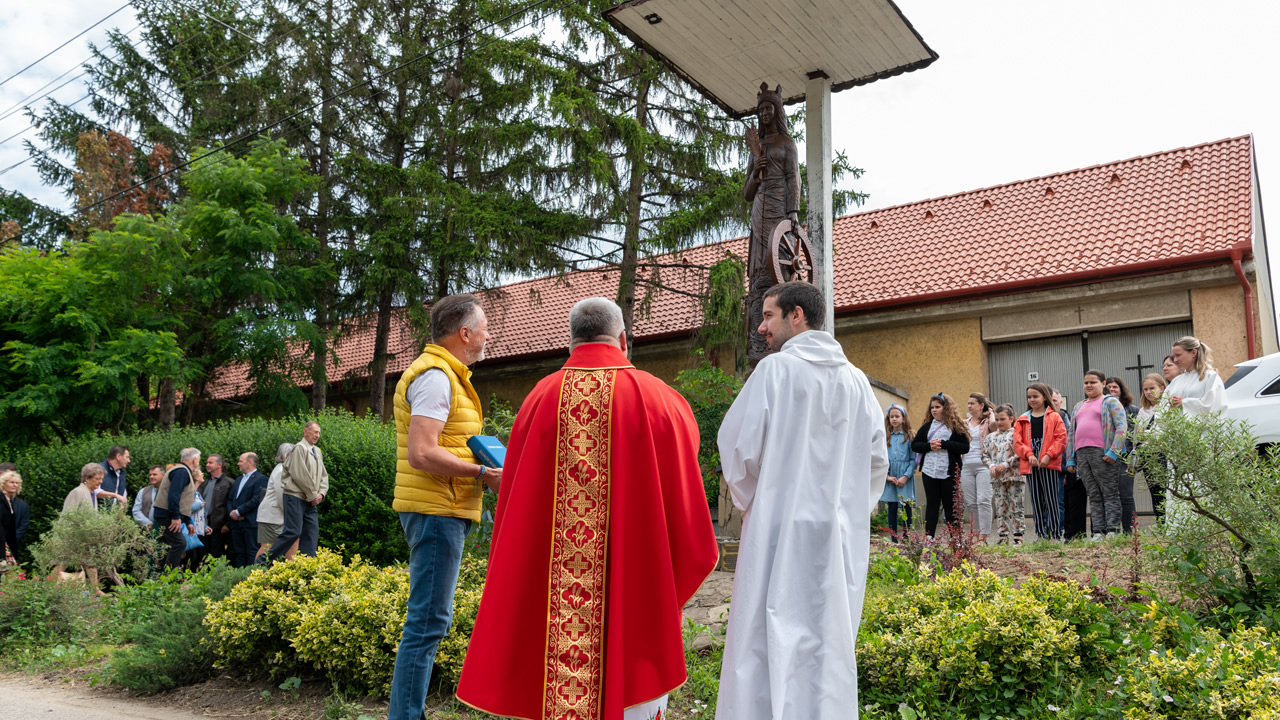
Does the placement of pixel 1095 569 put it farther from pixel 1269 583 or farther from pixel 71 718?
pixel 71 718

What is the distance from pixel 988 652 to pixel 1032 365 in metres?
12.2

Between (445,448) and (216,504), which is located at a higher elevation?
(445,448)

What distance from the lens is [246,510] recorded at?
36.6ft

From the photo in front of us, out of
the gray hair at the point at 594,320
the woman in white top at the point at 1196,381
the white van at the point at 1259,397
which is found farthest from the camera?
the white van at the point at 1259,397

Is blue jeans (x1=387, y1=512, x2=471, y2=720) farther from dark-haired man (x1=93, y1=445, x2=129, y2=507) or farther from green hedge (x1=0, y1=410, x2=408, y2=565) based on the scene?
dark-haired man (x1=93, y1=445, x2=129, y2=507)

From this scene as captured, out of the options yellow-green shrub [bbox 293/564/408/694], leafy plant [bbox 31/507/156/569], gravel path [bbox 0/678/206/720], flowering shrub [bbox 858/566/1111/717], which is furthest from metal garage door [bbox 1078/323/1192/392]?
leafy plant [bbox 31/507/156/569]

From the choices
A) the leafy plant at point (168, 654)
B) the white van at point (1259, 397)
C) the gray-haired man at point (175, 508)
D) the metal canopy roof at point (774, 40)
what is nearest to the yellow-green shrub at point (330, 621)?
the leafy plant at point (168, 654)

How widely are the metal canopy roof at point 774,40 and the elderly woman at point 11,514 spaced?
836 centimetres

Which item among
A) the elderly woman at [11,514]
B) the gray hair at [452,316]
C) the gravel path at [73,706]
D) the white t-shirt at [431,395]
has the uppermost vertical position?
the gray hair at [452,316]

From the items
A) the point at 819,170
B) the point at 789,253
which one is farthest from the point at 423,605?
the point at 819,170

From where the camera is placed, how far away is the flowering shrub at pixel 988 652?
4.41 metres

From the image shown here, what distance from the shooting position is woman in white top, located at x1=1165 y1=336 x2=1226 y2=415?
7.23 metres

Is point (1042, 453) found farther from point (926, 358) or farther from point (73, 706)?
point (73, 706)

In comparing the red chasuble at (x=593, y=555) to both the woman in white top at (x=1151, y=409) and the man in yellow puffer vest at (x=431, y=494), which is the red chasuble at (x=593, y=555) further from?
the woman in white top at (x=1151, y=409)
